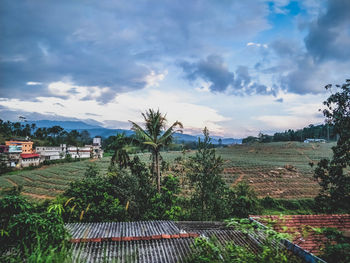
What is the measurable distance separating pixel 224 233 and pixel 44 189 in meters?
35.5

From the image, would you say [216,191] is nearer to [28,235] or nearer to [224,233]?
[224,233]

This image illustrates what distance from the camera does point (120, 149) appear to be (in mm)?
12727

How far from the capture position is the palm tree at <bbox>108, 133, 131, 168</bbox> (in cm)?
1272

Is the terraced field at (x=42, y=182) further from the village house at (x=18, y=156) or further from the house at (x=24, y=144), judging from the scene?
the house at (x=24, y=144)

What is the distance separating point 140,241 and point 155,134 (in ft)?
24.2

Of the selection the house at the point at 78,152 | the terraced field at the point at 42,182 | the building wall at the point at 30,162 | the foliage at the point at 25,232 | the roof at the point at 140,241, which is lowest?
the terraced field at the point at 42,182

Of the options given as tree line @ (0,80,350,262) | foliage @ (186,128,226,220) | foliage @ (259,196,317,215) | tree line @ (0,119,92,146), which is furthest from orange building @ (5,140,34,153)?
foliage @ (259,196,317,215)

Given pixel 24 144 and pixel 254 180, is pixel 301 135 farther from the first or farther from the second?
pixel 24 144

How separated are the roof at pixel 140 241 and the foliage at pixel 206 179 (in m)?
4.18

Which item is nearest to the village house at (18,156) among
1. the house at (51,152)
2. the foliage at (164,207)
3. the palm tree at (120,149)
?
A: the house at (51,152)

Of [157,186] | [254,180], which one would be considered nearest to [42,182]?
[157,186]

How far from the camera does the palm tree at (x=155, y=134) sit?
12672mm

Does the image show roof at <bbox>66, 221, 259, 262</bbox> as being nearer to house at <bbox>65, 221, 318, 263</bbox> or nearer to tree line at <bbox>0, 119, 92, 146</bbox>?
house at <bbox>65, 221, 318, 263</bbox>

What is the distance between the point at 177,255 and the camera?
558cm
